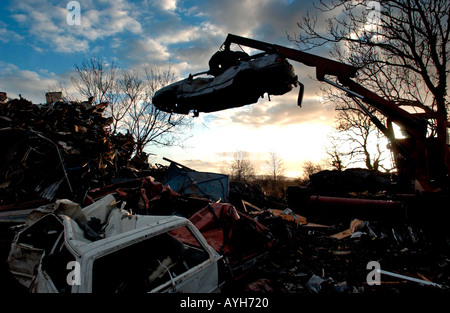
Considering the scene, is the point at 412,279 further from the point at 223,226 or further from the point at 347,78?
the point at 347,78

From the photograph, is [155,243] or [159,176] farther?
[159,176]

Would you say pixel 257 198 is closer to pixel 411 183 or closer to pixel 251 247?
pixel 411 183

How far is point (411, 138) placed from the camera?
502 centimetres

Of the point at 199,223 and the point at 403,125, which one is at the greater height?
the point at 403,125

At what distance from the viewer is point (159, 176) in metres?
10.8

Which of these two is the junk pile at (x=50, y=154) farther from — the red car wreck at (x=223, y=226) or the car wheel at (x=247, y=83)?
the car wheel at (x=247, y=83)

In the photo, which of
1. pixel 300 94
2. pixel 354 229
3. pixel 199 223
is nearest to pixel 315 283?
pixel 199 223

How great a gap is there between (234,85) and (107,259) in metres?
3.81

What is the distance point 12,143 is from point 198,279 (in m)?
7.89

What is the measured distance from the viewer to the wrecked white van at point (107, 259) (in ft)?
6.70

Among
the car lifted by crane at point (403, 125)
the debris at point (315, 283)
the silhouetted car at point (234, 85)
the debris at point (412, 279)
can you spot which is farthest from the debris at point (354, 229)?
the silhouetted car at point (234, 85)

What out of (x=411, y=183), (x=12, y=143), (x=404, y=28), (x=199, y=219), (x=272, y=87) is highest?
(x=404, y=28)

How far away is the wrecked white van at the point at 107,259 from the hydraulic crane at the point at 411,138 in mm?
4719
